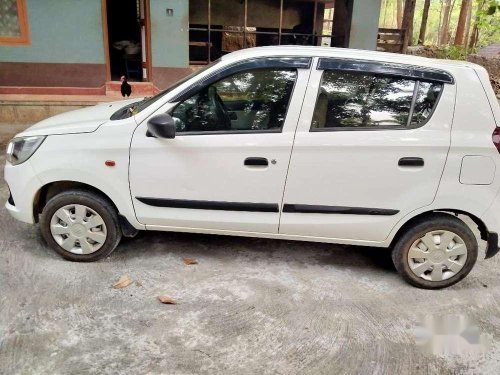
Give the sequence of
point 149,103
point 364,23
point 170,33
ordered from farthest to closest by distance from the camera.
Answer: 1. point 364,23
2. point 170,33
3. point 149,103

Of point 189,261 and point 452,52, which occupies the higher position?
point 452,52

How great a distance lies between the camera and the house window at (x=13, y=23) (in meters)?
8.38

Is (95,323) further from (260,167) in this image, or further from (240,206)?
(260,167)

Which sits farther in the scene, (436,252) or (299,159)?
(436,252)

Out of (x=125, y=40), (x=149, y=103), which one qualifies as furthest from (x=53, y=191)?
(x=125, y=40)

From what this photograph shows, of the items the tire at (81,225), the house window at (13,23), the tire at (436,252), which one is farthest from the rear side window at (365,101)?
the house window at (13,23)

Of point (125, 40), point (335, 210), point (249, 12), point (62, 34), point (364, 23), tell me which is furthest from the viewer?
point (249, 12)

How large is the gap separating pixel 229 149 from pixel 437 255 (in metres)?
1.81

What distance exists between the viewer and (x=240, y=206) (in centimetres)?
340

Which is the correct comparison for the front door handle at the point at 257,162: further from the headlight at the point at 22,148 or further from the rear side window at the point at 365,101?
the headlight at the point at 22,148

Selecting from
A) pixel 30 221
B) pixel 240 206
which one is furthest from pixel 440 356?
pixel 30 221

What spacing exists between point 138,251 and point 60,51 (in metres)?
6.45

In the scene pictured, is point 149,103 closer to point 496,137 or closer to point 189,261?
point 189,261

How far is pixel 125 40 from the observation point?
11539 mm
